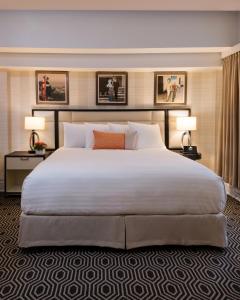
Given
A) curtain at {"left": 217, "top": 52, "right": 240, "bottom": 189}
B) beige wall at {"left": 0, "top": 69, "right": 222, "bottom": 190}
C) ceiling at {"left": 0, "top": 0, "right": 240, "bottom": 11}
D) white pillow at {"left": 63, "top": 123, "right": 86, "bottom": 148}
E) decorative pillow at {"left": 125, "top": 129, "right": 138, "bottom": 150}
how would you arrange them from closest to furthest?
ceiling at {"left": 0, "top": 0, "right": 240, "bottom": 11}
curtain at {"left": 217, "top": 52, "right": 240, "bottom": 189}
decorative pillow at {"left": 125, "top": 129, "right": 138, "bottom": 150}
white pillow at {"left": 63, "top": 123, "right": 86, "bottom": 148}
beige wall at {"left": 0, "top": 69, "right": 222, "bottom": 190}

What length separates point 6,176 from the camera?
14.6ft

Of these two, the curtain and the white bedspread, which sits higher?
the curtain

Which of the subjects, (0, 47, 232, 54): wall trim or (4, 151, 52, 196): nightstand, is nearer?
(0, 47, 232, 54): wall trim

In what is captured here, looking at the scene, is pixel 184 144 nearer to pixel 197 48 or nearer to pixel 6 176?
pixel 197 48

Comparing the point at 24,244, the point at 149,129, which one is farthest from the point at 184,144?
the point at 24,244

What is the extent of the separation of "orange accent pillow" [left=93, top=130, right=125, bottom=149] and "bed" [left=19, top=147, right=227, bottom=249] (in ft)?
5.09

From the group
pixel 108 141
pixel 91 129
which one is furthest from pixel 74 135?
pixel 108 141

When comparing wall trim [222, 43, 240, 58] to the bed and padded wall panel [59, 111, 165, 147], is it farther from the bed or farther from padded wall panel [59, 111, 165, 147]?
the bed

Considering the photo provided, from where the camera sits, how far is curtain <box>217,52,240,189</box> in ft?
13.5

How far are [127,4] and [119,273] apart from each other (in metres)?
2.86

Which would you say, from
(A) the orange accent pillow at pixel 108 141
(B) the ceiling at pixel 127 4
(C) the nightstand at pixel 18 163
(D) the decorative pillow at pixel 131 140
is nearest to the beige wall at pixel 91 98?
(C) the nightstand at pixel 18 163

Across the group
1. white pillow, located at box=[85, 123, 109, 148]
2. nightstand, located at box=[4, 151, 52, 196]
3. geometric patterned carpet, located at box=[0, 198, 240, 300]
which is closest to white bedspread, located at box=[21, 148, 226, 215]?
geometric patterned carpet, located at box=[0, 198, 240, 300]

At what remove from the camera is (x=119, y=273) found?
2.30 m

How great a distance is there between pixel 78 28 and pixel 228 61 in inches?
86.5
